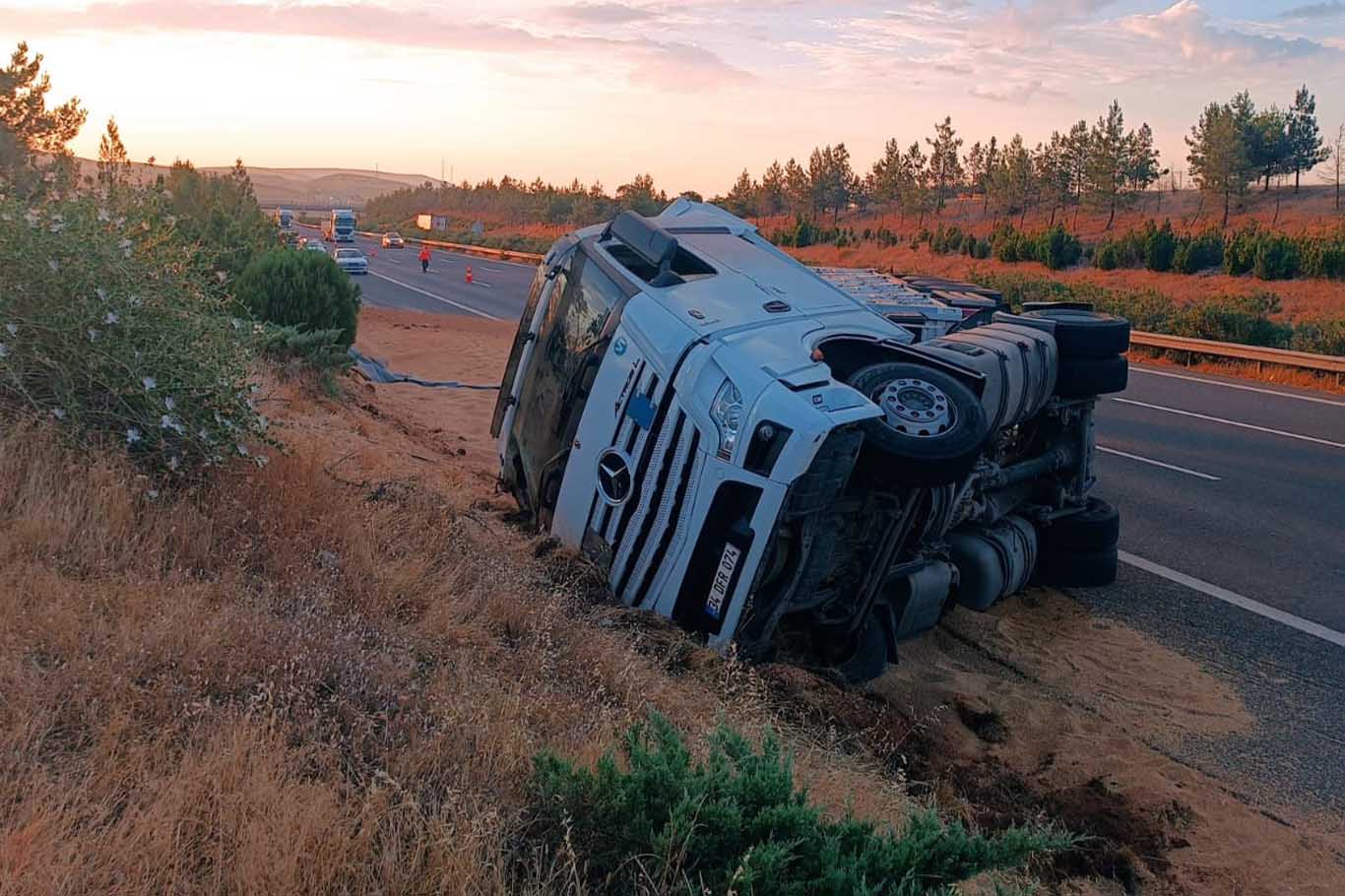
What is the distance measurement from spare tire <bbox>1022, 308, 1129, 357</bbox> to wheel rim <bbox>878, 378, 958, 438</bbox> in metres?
2.19

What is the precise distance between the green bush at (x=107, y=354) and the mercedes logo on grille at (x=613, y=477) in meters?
1.84

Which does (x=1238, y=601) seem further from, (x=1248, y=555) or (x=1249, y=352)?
(x=1249, y=352)

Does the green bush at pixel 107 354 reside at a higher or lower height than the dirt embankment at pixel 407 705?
higher

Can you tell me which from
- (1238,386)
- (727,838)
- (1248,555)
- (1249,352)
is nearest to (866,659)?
(727,838)

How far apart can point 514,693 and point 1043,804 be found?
2545 millimetres

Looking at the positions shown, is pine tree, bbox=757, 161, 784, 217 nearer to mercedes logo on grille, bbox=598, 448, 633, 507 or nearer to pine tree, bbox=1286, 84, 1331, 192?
pine tree, bbox=1286, 84, 1331, 192

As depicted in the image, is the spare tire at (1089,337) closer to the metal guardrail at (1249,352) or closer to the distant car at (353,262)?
the metal guardrail at (1249,352)

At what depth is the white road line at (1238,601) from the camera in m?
7.03

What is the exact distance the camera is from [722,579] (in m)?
5.23

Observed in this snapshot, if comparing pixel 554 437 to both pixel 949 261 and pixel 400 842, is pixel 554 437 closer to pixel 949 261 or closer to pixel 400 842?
pixel 400 842

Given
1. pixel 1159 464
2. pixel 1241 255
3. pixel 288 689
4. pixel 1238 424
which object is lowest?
pixel 1159 464

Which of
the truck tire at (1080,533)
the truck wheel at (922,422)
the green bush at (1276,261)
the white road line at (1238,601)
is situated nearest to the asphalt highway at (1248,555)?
the white road line at (1238,601)

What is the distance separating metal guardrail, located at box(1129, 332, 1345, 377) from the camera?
17.0 metres

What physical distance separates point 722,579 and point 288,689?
226cm
